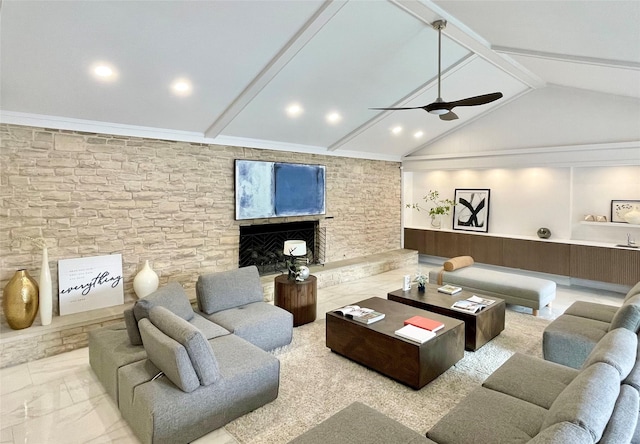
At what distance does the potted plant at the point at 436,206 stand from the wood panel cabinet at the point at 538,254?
15.4 inches

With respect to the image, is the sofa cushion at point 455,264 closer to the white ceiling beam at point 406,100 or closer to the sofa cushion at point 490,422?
the white ceiling beam at point 406,100

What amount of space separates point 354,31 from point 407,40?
2.55 ft

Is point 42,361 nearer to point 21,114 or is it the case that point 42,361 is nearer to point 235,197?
point 21,114

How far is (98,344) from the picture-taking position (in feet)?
10.5

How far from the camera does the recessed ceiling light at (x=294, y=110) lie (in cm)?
506

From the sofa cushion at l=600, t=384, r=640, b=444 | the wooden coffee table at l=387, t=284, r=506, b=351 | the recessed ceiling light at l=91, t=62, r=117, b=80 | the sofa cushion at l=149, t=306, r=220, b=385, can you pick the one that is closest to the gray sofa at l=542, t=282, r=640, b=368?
the wooden coffee table at l=387, t=284, r=506, b=351

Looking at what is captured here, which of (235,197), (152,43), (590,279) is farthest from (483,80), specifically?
(152,43)

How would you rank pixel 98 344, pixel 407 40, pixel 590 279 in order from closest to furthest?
pixel 98 344
pixel 407 40
pixel 590 279

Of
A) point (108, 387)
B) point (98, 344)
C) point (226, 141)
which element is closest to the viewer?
point (108, 387)

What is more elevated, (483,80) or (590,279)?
(483,80)

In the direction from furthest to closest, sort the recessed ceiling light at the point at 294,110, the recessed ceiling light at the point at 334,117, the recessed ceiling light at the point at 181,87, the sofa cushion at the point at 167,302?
the recessed ceiling light at the point at 334,117 < the recessed ceiling light at the point at 294,110 < the recessed ceiling light at the point at 181,87 < the sofa cushion at the point at 167,302

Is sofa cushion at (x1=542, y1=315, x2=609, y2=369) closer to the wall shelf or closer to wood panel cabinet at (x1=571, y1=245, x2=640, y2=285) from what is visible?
wood panel cabinet at (x1=571, y1=245, x2=640, y2=285)

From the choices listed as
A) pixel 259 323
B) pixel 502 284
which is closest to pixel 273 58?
pixel 259 323

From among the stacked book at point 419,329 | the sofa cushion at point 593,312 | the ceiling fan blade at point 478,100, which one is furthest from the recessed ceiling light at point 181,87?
the sofa cushion at point 593,312
